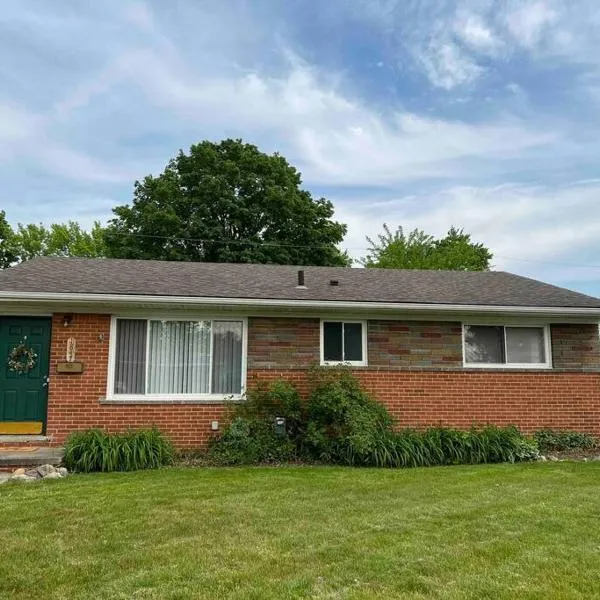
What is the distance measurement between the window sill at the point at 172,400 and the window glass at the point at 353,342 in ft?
6.73

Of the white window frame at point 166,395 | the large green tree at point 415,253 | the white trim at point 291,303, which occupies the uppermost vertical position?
the large green tree at point 415,253

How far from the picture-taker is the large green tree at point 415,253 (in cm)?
2550

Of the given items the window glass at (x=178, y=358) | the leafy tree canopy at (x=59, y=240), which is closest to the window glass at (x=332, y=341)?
the window glass at (x=178, y=358)

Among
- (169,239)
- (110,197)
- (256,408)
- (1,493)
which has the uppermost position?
(110,197)

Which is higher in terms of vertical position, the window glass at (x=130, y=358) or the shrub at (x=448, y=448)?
the window glass at (x=130, y=358)

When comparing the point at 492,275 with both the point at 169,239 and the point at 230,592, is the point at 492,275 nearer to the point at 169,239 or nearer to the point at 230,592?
the point at 230,592

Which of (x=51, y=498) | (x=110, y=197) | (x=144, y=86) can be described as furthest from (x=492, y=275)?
(x=110, y=197)

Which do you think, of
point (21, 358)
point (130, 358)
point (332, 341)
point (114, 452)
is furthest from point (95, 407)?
point (332, 341)

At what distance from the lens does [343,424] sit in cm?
812

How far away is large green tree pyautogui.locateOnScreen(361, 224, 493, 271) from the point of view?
2550 cm

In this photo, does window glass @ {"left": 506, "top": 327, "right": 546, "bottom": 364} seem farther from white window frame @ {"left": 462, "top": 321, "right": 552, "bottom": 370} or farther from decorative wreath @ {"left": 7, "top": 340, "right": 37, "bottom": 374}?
decorative wreath @ {"left": 7, "top": 340, "right": 37, "bottom": 374}

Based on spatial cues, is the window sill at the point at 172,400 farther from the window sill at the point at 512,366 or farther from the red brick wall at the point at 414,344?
the window sill at the point at 512,366

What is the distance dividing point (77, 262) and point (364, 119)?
7803 mm

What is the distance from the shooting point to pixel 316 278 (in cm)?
1109
